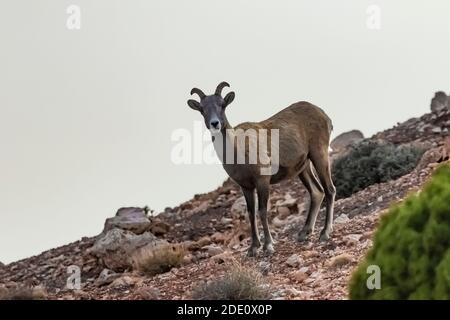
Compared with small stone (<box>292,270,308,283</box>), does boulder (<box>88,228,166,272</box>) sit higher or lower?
higher

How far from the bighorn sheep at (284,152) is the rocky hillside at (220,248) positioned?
605 millimetres

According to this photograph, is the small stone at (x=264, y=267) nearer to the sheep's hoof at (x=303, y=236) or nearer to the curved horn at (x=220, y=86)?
the sheep's hoof at (x=303, y=236)

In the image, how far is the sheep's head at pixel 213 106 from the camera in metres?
15.1

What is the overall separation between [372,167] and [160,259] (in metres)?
9.08

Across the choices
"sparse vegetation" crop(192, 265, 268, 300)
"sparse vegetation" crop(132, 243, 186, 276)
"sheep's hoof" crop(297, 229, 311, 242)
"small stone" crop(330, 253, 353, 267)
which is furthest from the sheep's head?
"sparse vegetation" crop(192, 265, 268, 300)

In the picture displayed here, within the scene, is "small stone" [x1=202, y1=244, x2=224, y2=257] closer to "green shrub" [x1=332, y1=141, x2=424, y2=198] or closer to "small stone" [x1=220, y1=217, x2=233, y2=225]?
"small stone" [x1=220, y1=217, x2=233, y2=225]

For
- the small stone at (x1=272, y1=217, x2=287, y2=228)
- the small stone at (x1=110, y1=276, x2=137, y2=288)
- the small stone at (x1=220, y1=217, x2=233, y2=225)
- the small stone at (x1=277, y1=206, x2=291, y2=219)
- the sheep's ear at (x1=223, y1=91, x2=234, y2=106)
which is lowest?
the small stone at (x1=110, y1=276, x2=137, y2=288)

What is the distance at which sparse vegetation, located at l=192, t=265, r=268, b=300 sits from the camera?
478 inches

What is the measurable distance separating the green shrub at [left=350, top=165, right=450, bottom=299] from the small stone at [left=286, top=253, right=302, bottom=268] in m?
4.47

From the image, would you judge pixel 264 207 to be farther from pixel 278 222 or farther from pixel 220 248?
pixel 278 222

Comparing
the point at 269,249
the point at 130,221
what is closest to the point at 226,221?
the point at 130,221

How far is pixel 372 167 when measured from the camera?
82.3ft

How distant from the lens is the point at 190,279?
15.2 metres

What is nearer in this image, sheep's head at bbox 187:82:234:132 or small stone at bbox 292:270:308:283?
small stone at bbox 292:270:308:283
